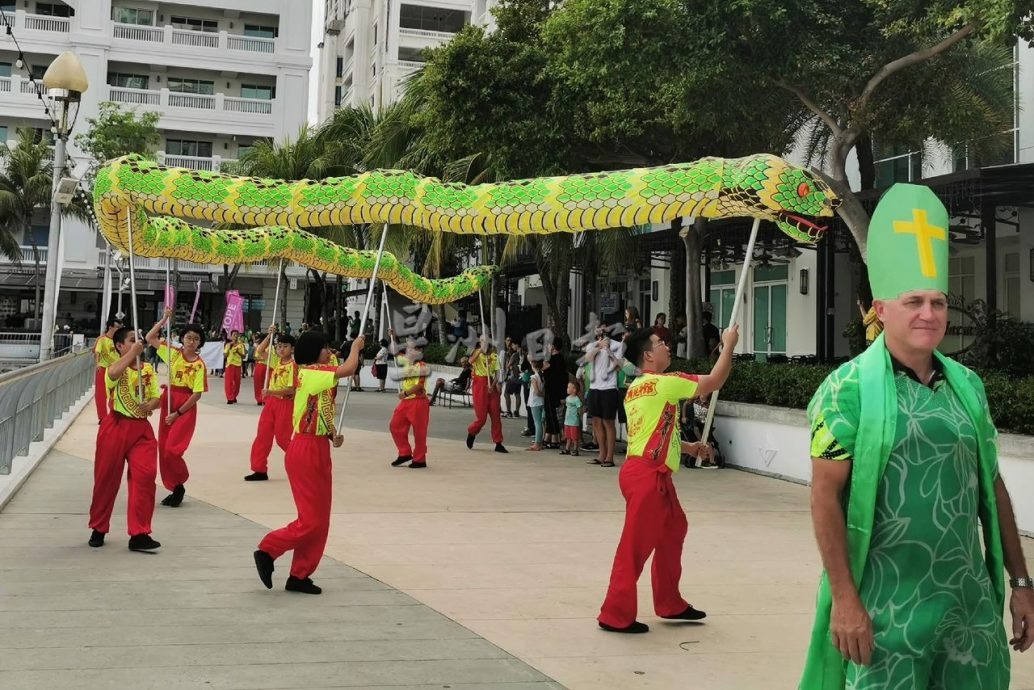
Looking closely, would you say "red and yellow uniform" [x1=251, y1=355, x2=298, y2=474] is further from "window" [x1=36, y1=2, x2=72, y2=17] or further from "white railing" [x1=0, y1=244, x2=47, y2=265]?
"window" [x1=36, y1=2, x2=72, y2=17]

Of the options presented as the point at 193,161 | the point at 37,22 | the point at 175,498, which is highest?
the point at 37,22

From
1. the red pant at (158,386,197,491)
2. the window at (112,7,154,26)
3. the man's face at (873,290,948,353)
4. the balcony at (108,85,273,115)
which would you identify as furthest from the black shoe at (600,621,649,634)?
the window at (112,7,154,26)

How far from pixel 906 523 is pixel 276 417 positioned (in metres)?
9.31

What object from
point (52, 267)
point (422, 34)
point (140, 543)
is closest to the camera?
point (140, 543)

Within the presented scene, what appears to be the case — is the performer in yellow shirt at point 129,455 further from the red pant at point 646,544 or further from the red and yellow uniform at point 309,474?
the red pant at point 646,544

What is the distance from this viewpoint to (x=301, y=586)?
638 centimetres

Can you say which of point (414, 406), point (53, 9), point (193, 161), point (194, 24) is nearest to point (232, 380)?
point (414, 406)

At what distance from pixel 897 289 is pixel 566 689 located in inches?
102

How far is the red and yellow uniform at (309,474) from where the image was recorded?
639 centimetres

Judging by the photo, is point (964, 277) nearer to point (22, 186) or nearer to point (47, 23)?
point (22, 186)

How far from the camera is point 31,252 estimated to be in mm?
42812

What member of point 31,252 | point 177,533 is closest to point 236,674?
point 177,533

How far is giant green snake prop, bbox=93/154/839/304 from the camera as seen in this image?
8.50m

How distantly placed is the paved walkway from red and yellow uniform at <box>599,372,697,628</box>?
0.71 feet
